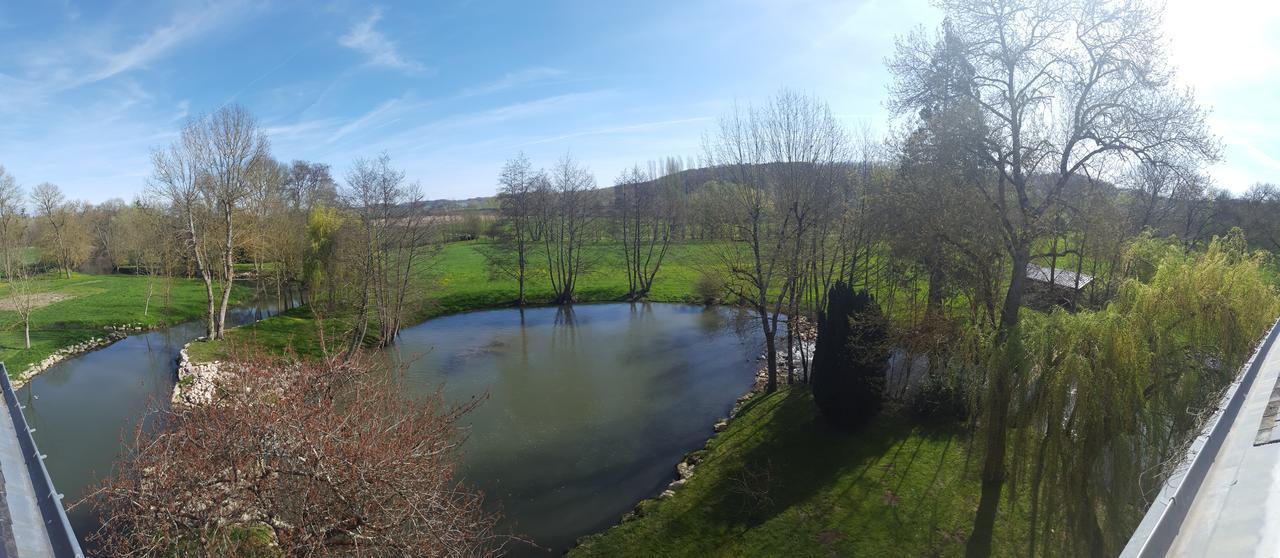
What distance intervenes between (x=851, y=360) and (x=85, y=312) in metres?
32.0

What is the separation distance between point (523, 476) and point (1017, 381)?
353 inches

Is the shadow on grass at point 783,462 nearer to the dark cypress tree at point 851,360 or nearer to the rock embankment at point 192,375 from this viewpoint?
the dark cypress tree at point 851,360

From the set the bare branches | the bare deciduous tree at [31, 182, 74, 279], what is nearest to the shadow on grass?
the bare branches

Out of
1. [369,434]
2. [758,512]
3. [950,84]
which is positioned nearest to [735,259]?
[950,84]

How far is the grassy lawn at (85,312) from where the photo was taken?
19234 millimetres

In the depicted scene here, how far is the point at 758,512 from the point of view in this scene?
9.18 m

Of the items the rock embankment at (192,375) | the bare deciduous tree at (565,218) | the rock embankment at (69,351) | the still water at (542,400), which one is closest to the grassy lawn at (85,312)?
the rock embankment at (69,351)

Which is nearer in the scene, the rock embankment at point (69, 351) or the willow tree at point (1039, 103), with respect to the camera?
the willow tree at point (1039, 103)

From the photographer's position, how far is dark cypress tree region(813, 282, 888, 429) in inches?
450

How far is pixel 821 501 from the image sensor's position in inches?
366

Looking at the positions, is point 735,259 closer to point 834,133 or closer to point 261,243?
point 834,133

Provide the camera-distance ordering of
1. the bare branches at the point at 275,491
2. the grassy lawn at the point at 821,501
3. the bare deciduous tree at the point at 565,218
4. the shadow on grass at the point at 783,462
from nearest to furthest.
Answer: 1. the bare branches at the point at 275,491
2. the grassy lawn at the point at 821,501
3. the shadow on grass at the point at 783,462
4. the bare deciduous tree at the point at 565,218

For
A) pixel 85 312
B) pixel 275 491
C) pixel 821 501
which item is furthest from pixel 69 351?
pixel 821 501

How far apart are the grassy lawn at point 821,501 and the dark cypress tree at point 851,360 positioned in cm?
53
